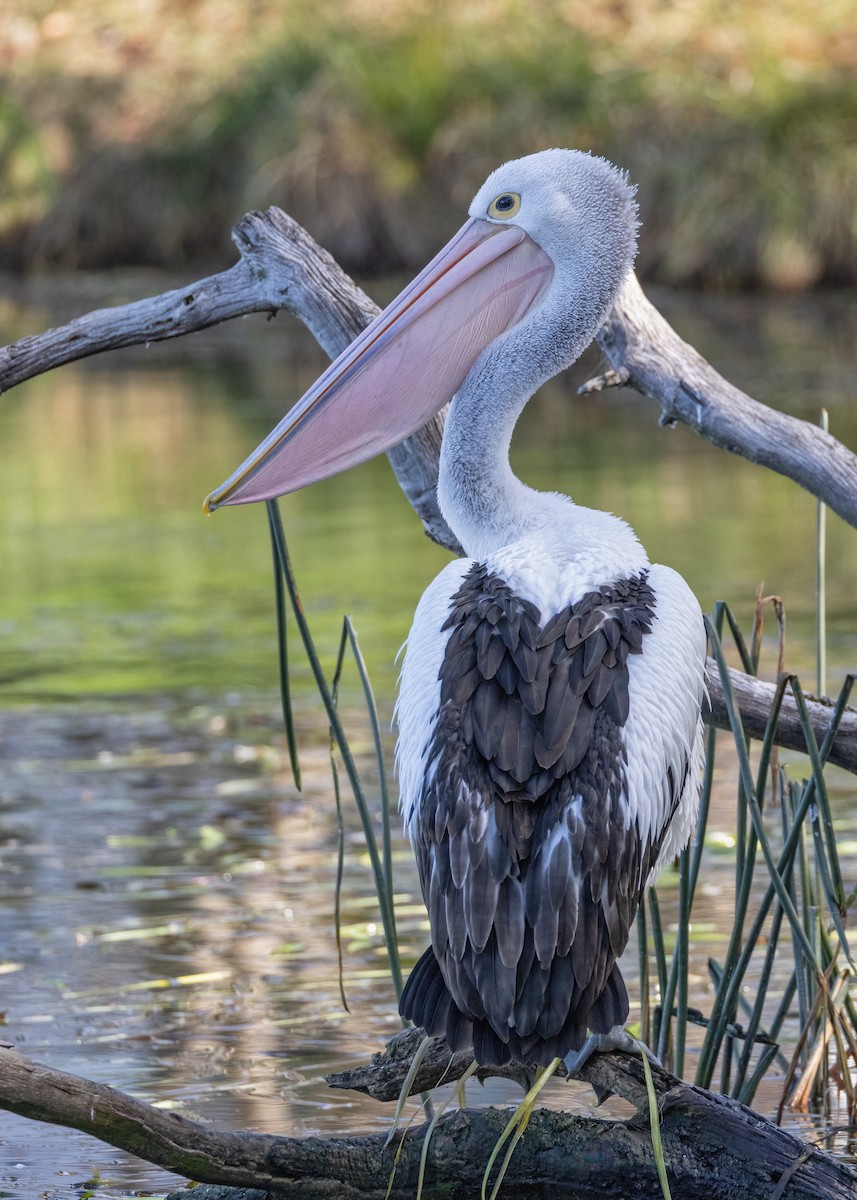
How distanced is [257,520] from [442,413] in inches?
262

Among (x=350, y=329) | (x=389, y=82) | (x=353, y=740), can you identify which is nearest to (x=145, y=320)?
(x=350, y=329)

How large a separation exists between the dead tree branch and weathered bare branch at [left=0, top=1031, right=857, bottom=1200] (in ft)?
2.53

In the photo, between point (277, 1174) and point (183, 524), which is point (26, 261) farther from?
point (277, 1174)

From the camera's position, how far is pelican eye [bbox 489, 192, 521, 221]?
3490 mm

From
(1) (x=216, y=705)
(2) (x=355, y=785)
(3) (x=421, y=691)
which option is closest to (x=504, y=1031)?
(3) (x=421, y=691)

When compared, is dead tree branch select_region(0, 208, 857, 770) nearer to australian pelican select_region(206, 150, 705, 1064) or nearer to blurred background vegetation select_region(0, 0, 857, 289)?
australian pelican select_region(206, 150, 705, 1064)

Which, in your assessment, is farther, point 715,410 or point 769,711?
point 715,410

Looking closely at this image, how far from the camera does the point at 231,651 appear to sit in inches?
300

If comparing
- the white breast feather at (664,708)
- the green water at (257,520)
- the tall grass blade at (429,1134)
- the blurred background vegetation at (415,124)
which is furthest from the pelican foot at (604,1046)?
the blurred background vegetation at (415,124)

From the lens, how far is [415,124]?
715 inches

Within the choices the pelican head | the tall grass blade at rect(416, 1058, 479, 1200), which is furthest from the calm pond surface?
the pelican head

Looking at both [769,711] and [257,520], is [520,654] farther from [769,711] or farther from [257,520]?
[257,520]

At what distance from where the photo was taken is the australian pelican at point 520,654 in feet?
9.15

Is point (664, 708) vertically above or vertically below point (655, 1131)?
above
